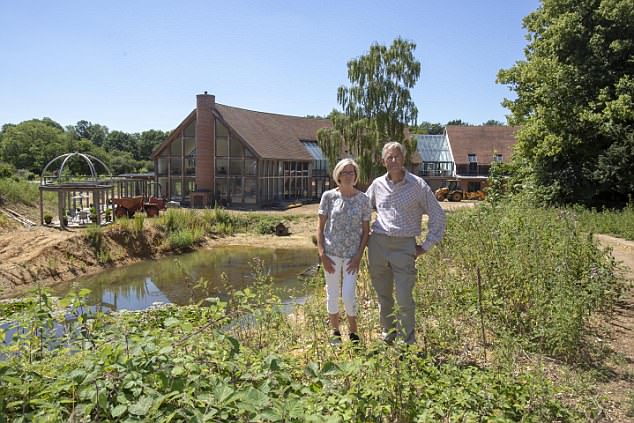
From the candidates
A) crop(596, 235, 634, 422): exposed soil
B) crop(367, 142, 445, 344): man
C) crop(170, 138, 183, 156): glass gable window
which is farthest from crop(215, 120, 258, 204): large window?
Result: crop(367, 142, 445, 344): man

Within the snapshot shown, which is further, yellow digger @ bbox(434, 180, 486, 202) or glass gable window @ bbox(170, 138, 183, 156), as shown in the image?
yellow digger @ bbox(434, 180, 486, 202)

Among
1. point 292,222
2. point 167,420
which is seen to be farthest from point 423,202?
point 292,222

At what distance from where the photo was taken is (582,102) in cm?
1512

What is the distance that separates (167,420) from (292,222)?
66.0ft

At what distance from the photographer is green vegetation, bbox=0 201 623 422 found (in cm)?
225

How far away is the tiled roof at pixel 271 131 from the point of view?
94.3 ft

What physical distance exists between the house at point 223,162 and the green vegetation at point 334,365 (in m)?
23.3

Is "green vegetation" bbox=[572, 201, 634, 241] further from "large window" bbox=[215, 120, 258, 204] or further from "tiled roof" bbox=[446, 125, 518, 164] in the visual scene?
"tiled roof" bbox=[446, 125, 518, 164]

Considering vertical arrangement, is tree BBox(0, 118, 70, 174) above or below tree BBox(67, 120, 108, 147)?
below

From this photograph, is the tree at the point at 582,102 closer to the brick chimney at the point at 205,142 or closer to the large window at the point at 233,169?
the large window at the point at 233,169

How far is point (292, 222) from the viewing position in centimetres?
2212

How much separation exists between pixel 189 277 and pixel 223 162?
1898cm

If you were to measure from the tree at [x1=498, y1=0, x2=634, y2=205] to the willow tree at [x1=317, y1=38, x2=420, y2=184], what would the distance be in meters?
9.49

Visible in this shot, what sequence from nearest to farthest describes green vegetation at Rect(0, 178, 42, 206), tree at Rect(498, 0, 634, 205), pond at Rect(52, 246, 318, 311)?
pond at Rect(52, 246, 318, 311) → tree at Rect(498, 0, 634, 205) → green vegetation at Rect(0, 178, 42, 206)
